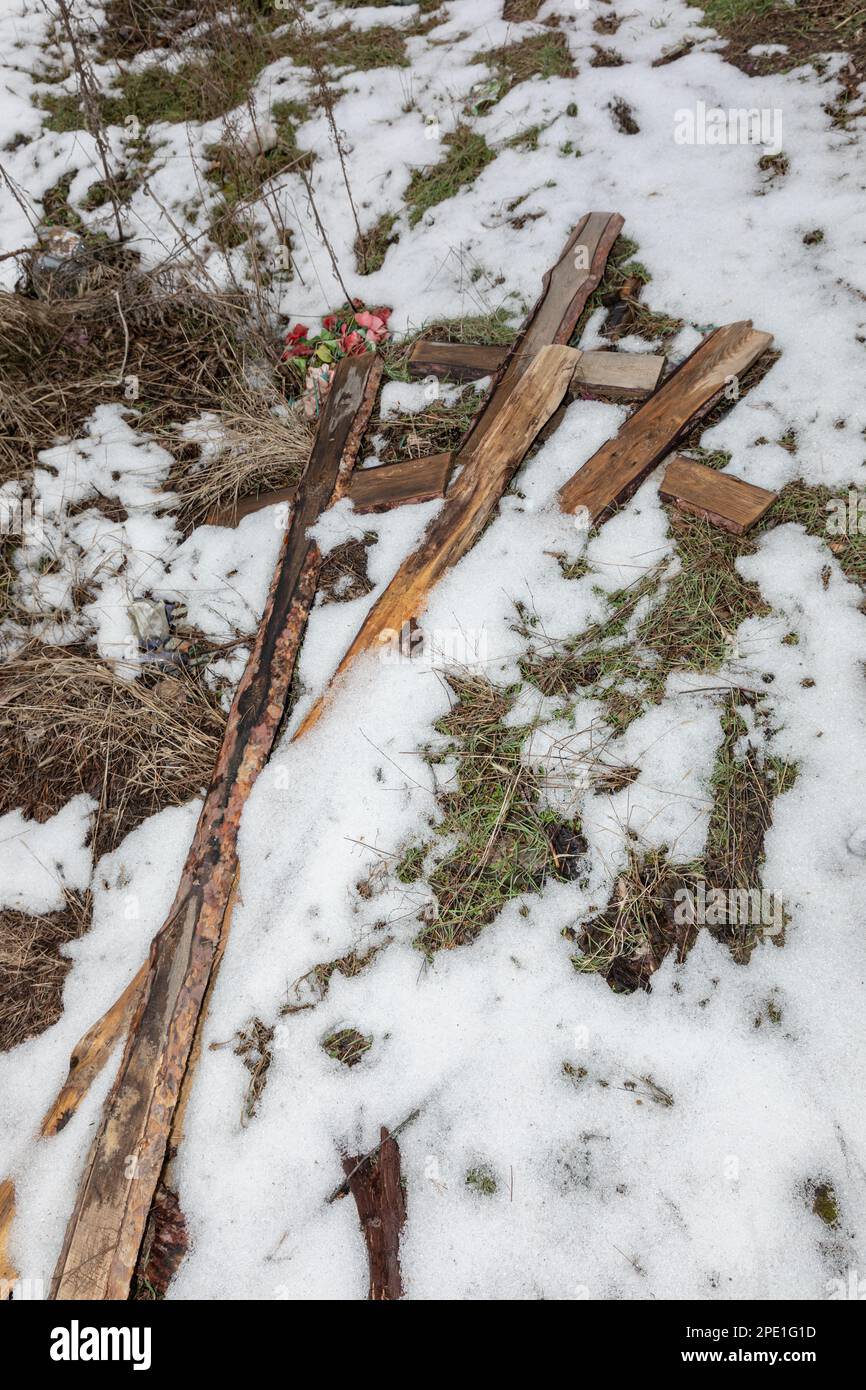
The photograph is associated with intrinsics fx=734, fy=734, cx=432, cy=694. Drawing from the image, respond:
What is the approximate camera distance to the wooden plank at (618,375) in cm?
286

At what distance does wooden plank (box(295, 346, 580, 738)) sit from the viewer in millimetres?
2508

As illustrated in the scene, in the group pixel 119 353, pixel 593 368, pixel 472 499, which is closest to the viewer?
pixel 472 499

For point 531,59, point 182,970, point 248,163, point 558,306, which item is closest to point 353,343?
point 558,306

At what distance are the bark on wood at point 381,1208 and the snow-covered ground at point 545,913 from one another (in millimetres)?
31

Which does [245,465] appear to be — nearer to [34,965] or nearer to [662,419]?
[662,419]

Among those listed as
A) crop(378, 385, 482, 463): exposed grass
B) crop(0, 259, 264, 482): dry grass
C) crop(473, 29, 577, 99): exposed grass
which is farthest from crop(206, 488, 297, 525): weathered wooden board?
crop(473, 29, 577, 99): exposed grass

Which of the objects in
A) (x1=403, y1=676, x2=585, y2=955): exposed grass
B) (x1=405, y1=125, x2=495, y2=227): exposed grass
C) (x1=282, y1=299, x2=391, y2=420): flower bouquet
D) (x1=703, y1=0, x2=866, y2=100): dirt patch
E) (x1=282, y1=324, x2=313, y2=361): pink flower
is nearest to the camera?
(x1=403, y1=676, x2=585, y2=955): exposed grass

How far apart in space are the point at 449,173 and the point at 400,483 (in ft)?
7.36

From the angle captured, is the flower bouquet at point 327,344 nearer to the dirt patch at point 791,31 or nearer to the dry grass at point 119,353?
the dry grass at point 119,353

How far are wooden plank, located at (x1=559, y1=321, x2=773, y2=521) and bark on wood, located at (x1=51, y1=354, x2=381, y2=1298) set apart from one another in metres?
0.96

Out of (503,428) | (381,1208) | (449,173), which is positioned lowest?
(381,1208)

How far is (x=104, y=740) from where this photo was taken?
8.45 feet

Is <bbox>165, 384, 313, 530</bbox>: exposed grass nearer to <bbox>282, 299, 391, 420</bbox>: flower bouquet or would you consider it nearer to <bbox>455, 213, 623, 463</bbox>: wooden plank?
<bbox>282, 299, 391, 420</bbox>: flower bouquet

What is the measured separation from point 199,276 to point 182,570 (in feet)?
5.24
